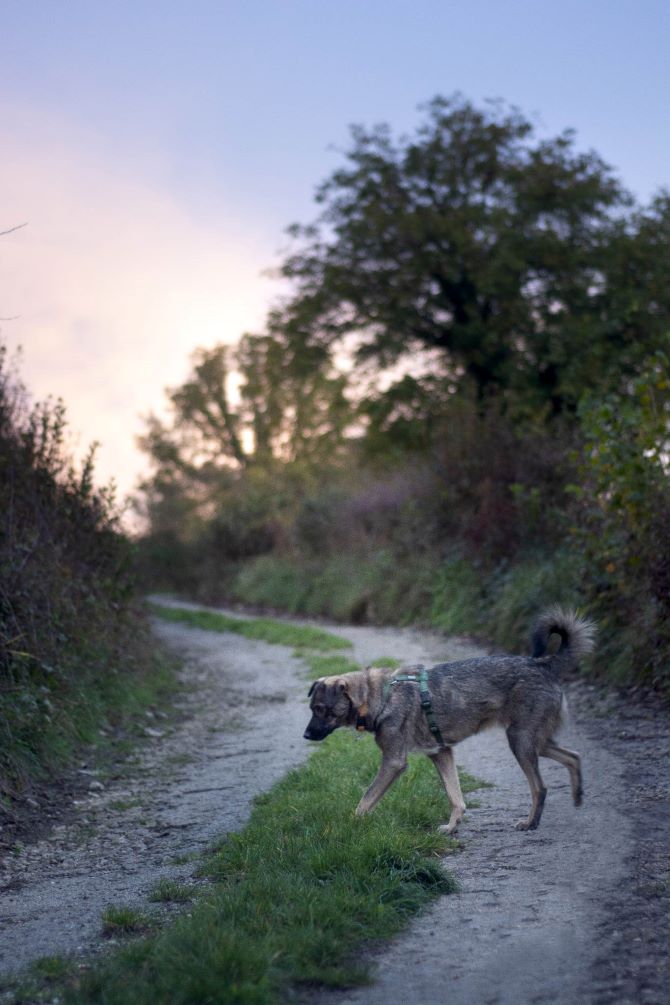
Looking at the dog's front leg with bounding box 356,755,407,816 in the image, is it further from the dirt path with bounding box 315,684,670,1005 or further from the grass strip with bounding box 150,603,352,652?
the grass strip with bounding box 150,603,352,652

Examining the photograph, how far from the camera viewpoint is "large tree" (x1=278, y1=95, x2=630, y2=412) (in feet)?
85.3

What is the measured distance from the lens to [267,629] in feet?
76.2

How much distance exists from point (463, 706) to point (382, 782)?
2.79 feet

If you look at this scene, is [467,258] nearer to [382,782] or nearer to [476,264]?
[476,264]

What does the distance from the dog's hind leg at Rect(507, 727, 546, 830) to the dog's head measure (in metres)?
1.20

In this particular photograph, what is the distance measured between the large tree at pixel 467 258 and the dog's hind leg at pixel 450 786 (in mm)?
18782

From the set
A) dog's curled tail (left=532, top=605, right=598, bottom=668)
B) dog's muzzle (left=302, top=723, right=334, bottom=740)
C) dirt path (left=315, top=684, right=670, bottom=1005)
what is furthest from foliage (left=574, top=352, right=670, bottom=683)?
dog's muzzle (left=302, top=723, right=334, bottom=740)

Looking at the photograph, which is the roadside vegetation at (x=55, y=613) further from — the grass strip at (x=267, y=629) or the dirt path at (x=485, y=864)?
the grass strip at (x=267, y=629)

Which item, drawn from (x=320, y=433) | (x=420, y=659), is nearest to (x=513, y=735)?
(x=420, y=659)

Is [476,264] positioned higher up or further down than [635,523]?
higher up

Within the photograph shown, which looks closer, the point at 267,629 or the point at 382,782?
the point at 382,782

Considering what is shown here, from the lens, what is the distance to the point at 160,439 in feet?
192

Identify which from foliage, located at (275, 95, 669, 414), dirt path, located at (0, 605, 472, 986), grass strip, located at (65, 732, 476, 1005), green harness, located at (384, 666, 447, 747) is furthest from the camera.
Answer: foliage, located at (275, 95, 669, 414)

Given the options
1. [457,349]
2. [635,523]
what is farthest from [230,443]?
[635,523]
